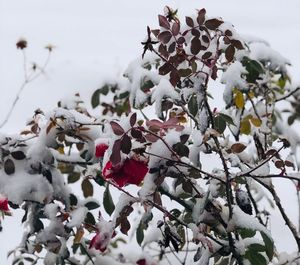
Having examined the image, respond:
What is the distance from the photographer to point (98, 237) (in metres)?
1.19

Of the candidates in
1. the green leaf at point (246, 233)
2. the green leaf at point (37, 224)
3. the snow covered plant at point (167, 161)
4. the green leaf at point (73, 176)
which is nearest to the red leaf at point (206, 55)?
the snow covered plant at point (167, 161)

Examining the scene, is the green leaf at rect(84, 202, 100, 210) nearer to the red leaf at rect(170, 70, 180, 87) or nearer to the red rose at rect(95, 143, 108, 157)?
the red rose at rect(95, 143, 108, 157)

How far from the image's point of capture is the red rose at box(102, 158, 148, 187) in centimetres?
109

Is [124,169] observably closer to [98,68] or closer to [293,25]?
[98,68]

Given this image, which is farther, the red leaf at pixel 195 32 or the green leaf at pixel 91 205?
the green leaf at pixel 91 205

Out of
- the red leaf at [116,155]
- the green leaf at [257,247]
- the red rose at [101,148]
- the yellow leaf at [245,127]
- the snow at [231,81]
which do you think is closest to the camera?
the red leaf at [116,155]

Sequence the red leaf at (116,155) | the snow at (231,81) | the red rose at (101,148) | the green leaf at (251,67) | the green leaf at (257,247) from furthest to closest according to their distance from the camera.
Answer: the green leaf at (251,67) → the snow at (231,81) → the green leaf at (257,247) → the red rose at (101,148) → the red leaf at (116,155)

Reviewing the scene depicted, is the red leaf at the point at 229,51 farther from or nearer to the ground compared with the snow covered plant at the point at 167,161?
farther from the ground

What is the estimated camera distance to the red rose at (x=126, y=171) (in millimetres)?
1090

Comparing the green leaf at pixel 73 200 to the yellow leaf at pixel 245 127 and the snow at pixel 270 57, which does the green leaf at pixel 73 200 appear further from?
the snow at pixel 270 57

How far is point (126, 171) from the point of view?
1.09 metres

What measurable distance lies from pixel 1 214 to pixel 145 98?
1.65ft

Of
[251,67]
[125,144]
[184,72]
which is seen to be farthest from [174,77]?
[251,67]

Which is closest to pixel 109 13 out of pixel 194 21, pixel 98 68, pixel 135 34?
pixel 135 34
